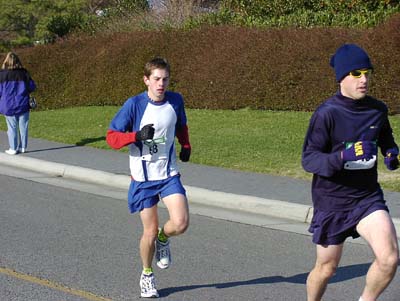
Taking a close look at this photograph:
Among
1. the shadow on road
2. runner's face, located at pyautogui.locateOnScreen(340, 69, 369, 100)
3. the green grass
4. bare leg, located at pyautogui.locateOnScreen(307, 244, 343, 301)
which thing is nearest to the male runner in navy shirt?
the shadow on road

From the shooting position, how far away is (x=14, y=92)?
14727 mm

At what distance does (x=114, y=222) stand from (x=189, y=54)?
12490mm

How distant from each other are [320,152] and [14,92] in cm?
1029

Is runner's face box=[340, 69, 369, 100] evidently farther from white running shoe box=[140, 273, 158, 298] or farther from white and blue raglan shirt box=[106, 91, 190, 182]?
white running shoe box=[140, 273, 158, 298]

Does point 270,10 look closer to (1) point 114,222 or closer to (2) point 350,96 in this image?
(1) point 114,222

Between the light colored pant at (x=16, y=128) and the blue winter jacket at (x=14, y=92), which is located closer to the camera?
the blue winter jacket at (x=14, y=92)

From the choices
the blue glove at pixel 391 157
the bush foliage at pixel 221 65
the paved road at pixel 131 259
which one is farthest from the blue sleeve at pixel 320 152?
the bush foliage at pixel 221 65

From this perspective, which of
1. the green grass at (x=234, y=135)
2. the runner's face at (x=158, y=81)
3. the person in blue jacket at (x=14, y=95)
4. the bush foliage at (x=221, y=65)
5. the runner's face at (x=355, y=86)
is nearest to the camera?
the runner's face at (x=355, y=86)

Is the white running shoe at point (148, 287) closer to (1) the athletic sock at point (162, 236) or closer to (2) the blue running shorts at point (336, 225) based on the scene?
(1) the athletic sock at point (162, 236)

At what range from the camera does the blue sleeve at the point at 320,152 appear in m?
5.10

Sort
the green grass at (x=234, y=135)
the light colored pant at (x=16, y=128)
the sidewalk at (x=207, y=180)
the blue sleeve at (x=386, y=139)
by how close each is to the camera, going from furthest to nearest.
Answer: the light colored pant at (x=16, y=128) < the green grass at (x=234, y=135) < the sidewalk at (x=207, y=180) < the blue sleeve at (x=386, y=139)

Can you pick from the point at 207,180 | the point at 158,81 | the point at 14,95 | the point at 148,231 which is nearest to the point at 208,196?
the point at 207,180

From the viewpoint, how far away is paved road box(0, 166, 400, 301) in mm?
6672

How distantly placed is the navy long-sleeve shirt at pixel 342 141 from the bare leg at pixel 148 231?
148cm
